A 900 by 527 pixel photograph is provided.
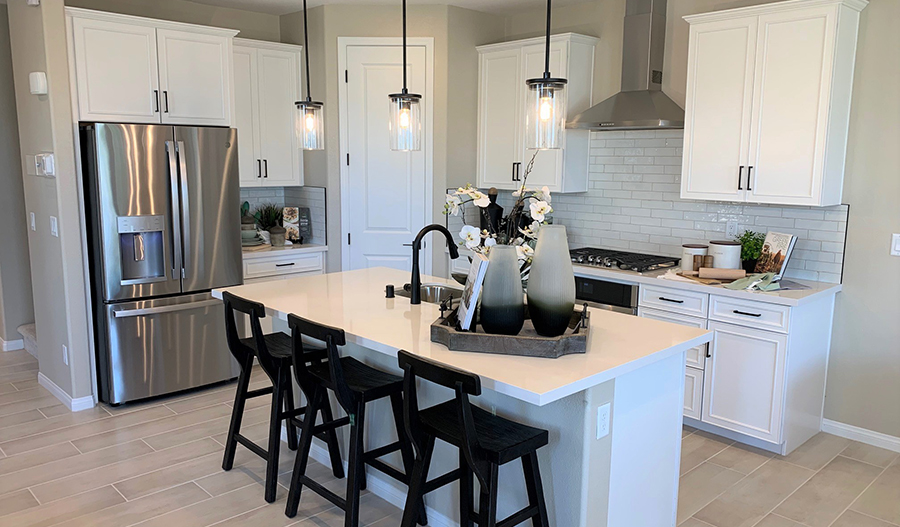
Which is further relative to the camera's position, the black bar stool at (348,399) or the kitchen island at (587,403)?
the black bar stool at (348,399)

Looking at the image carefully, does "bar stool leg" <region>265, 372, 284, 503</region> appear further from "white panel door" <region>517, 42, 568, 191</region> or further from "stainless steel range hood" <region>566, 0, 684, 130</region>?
"stainless steel range hood" <region>566, 0, 684, 130</region>

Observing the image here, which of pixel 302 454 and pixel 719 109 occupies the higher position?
pixel 719 109

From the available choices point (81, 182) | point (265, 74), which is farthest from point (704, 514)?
point (265, 74)

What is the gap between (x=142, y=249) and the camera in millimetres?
4230

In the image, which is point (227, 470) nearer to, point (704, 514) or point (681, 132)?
point (704, 514)

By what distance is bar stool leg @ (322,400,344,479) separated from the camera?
10.7 ft

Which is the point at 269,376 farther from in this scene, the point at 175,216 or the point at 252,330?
the point at 175,216

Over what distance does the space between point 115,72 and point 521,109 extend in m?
2.73

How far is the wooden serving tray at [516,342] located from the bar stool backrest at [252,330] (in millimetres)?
940

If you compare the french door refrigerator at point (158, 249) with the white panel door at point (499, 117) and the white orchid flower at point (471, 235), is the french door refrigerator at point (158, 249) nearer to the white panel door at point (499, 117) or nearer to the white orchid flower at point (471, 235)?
the white panel door at point (499, 117)

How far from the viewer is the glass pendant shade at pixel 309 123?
327cm

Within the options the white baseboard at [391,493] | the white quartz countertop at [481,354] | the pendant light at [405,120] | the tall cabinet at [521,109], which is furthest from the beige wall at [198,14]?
the white baseboard at [391,493]

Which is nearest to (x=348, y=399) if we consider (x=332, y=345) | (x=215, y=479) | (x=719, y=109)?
(x=332, y=345)

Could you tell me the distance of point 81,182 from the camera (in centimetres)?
407
